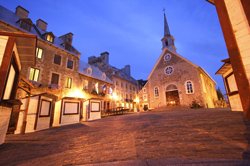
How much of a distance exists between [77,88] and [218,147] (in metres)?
18.2

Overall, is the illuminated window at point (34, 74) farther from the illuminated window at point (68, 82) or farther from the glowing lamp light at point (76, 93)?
the glowing lamp light at point (76, 93)

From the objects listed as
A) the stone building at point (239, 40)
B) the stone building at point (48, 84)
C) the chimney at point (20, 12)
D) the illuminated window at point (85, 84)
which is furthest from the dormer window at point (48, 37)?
the stone building at point (239, 40)

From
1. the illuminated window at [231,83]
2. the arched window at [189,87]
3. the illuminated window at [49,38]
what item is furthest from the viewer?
the arched window at [189,87]

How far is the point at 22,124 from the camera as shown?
7277 millimetres

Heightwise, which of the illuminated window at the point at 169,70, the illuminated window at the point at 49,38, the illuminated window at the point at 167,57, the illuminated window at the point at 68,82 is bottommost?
the illuminated window at the point at 68,82

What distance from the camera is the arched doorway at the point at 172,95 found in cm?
2016

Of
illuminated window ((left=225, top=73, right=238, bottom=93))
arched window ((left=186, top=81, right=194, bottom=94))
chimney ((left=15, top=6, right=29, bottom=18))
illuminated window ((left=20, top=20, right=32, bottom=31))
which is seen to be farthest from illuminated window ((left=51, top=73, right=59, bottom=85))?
arched window ((left=186, top=81, right=194, bottom=94))

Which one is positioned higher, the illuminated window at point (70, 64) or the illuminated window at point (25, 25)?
the illuminated window at point (25, 25)

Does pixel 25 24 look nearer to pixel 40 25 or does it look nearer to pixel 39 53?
pixel 39 53

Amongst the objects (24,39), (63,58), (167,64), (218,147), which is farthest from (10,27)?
(167,64)

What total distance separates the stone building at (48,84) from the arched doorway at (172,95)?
13093 millimetres

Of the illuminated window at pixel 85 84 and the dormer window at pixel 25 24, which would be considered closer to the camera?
the dormer window at pixel 25 24

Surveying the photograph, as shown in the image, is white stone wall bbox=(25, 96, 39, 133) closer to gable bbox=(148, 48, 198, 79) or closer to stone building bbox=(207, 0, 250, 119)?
stone building bbox=(207, 0, 250, 119)

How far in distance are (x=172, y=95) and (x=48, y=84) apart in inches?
786
